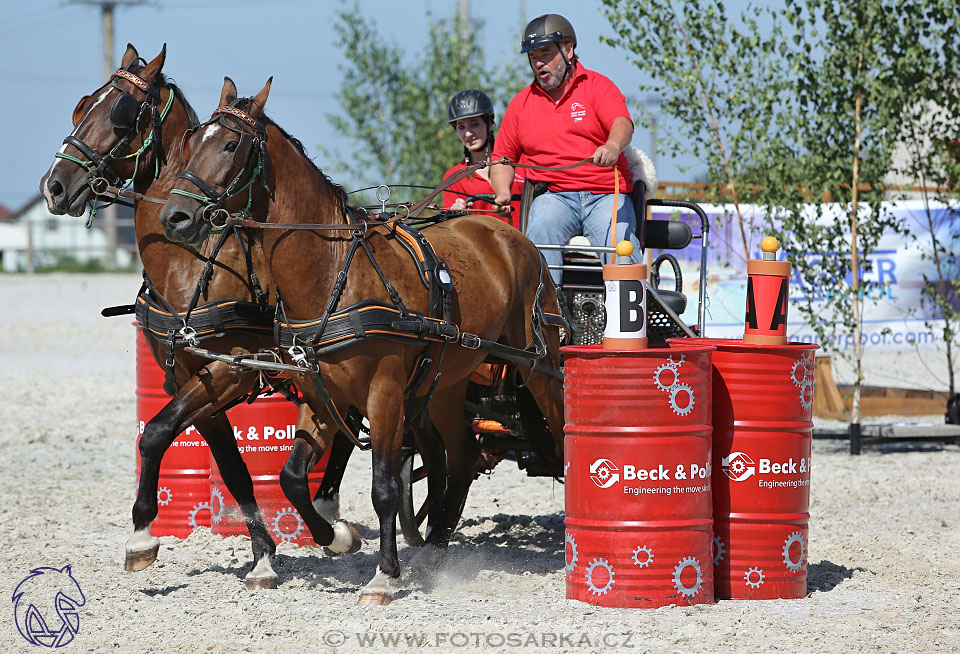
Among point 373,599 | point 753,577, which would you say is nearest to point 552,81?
point 753,577

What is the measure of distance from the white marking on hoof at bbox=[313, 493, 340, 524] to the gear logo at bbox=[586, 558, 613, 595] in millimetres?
2037

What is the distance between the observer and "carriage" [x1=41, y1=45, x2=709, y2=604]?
5406 mm

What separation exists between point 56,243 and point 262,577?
1928 inches

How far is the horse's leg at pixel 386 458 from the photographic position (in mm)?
5484

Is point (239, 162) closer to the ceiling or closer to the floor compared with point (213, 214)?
closer to the ceiling

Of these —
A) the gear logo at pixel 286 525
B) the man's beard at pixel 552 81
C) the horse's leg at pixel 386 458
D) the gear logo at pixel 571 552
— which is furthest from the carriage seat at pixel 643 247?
the gear logo at pixel 286 525

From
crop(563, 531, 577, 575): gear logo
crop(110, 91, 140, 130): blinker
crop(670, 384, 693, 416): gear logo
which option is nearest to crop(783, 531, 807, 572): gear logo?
crop(670, 384, 693, 416): gear logo

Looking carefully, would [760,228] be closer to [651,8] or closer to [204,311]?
[651,8]


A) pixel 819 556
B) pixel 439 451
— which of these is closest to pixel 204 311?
pixel 439 451

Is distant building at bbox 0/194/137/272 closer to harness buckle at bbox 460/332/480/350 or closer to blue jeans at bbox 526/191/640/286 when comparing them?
blue jeans at bbox 526/191/640/286

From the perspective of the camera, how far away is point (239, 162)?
529 centimetres

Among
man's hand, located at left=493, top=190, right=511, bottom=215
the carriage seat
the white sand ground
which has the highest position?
man's hand, located at left=493, top=190, right=511, bottom=215

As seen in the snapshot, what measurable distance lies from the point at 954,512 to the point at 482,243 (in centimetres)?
407

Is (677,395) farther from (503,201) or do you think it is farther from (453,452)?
(503,201)
